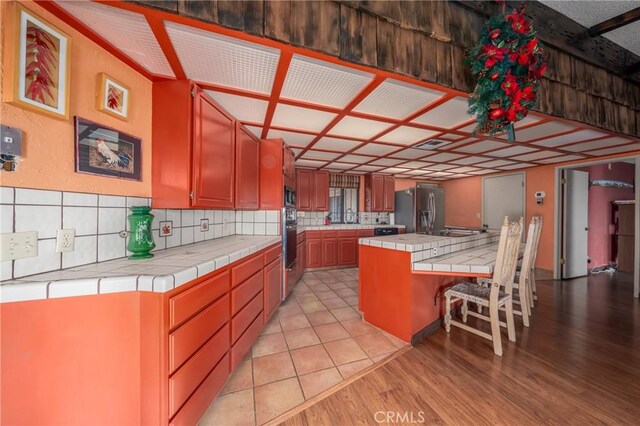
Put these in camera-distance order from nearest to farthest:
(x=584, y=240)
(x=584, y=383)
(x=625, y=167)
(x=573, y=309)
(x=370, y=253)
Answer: (x=584, y=383), (x=370, y=253), (x=573, y=309), (x=584, y=240), (x=625, y=167)

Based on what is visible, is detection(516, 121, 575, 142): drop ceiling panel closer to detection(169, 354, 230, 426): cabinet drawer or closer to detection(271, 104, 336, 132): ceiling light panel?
detection(271, 104, 336, 132): ceiling light panel

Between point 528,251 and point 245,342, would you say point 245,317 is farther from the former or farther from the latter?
point 528,251

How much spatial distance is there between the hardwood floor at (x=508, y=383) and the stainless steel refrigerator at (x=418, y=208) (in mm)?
2192

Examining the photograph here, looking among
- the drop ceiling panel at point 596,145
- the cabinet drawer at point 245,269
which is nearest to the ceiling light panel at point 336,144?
the cabinet drawer at point 245,269

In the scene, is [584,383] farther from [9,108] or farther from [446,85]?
[9,108]

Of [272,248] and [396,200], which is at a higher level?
[396,200]

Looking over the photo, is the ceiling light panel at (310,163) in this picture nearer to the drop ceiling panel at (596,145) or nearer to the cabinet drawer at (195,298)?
the cabinet drawer at (195,298)

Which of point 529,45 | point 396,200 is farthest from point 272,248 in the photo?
point 396,200

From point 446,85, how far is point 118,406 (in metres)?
2.66

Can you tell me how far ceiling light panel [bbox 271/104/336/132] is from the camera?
6.85ft

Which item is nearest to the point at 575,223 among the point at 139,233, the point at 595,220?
the point at 595,220

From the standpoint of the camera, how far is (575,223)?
4.21 m

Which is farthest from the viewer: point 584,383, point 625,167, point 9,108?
point 625,167

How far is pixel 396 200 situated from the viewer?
19.0ft
